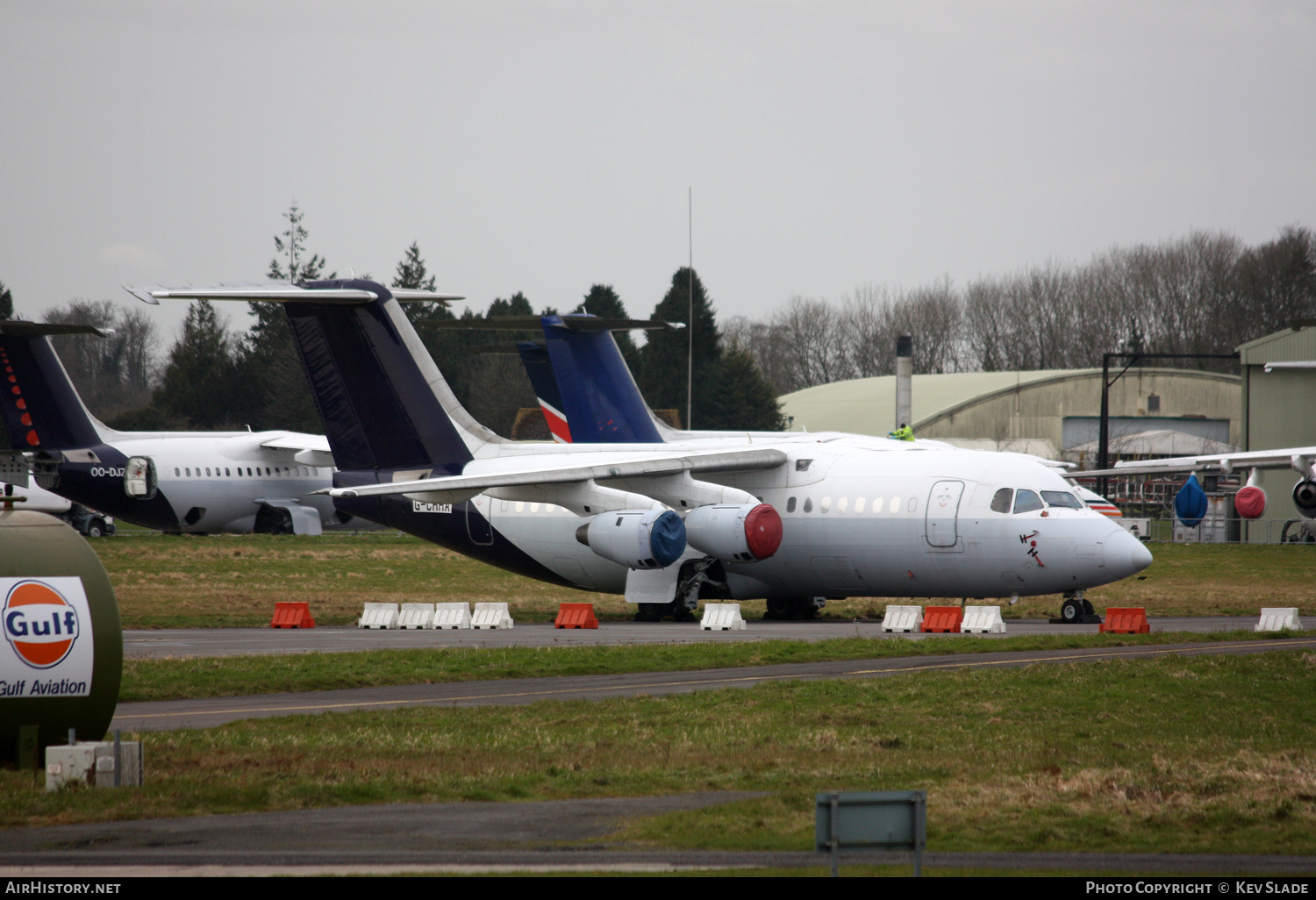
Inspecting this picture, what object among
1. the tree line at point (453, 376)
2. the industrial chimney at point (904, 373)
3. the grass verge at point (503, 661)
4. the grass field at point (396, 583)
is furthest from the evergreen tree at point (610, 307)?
the grass verge at point (503, 661)

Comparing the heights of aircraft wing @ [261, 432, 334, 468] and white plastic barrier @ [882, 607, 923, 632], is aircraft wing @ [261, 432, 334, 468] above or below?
above

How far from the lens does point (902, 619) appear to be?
90.9ft

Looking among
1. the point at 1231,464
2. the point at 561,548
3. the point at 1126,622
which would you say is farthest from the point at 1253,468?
the point at 561,548

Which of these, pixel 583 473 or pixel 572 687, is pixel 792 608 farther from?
pixel 572 687

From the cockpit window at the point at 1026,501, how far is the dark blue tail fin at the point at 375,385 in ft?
38.7

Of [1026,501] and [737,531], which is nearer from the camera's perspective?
[1026,501]

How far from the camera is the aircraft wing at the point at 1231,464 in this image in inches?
1420

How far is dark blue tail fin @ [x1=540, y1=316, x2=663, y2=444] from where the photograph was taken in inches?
1527

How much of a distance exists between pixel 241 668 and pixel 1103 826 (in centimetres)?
1310

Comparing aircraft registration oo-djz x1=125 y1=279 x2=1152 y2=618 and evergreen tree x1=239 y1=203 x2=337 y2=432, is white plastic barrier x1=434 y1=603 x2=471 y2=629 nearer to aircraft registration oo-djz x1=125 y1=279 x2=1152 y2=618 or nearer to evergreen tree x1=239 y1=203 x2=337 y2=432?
aircraft registration oo-djz x1=125 y1=279 x2=1152 y2=618

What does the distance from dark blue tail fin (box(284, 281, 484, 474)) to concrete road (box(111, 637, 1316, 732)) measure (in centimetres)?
1284

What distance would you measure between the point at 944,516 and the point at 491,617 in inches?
351

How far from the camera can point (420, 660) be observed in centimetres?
2156

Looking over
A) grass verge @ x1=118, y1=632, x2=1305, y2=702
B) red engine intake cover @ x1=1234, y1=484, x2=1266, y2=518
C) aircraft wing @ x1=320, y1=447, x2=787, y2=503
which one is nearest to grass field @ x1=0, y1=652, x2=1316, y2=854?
grass verge @ x1=118, y1=632, x2=1305, y2=702
